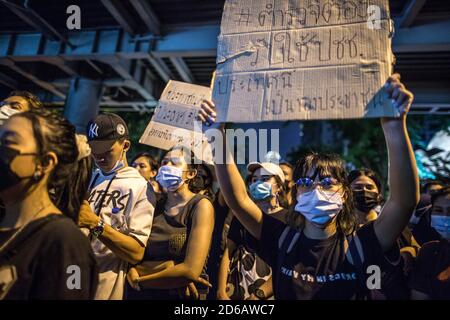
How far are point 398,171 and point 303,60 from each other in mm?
814

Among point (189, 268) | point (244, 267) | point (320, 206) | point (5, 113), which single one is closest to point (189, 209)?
point (189, 268)

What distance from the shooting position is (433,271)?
229 cm

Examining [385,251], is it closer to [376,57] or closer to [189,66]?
[376,57]

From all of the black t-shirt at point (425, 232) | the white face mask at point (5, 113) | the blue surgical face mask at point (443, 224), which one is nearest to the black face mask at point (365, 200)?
the black t-shirt at point (425, 232)

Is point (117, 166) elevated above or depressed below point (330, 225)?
above

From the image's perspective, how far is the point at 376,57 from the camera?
1.78 meters

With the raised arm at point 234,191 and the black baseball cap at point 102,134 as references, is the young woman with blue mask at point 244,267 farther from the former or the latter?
the black baseball cap at point 102,134

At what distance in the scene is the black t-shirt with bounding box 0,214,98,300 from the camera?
1.35m

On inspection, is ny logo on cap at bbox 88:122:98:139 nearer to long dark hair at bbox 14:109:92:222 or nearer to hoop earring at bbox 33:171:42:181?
long dark hair at bbox 14:109:92:222

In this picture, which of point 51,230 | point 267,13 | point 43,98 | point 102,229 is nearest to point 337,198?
point 267,13

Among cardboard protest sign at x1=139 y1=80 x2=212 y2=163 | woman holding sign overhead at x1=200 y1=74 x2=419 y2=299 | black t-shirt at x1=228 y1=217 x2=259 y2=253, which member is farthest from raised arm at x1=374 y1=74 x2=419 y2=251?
cardboard protest sign at x1=139 y1=80 x2=212 y2=163

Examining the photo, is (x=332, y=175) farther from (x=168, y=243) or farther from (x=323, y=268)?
(x=168, y=243)

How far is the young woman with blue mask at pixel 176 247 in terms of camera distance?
7.77 feet
